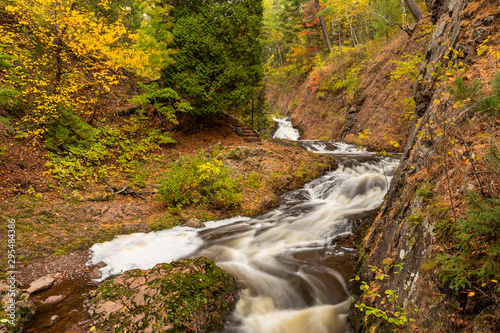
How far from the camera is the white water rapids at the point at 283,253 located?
3.91 m

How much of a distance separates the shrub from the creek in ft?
2.63

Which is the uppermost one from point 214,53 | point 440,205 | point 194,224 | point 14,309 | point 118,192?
point 214,53

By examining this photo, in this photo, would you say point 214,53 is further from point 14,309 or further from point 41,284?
point 14,309

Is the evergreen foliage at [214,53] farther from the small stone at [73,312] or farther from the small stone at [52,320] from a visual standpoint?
the small stone at [52,320]

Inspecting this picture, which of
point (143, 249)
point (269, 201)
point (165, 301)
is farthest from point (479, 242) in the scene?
point (269, 201)

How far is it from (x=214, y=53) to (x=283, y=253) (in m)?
9.22

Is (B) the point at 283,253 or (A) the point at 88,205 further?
(A) the point at 88,205

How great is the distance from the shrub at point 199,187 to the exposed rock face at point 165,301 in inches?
151

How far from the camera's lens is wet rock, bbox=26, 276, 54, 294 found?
154 inches

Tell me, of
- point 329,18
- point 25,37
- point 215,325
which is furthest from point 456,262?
point 329,18

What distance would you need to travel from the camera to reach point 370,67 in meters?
19.5

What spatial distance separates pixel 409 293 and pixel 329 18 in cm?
3078

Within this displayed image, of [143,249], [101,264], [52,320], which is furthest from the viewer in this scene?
[143,249]

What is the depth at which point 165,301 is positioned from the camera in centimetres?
312
